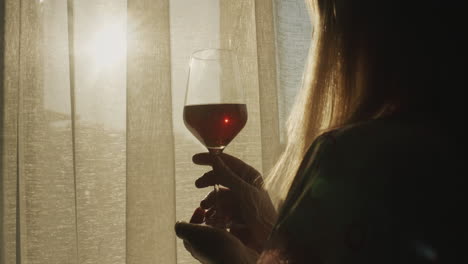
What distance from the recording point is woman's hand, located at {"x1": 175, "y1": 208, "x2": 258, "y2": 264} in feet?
2.29

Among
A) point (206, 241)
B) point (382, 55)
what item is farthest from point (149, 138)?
point (382, 55)

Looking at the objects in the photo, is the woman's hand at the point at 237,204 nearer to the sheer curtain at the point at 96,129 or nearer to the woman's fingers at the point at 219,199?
the woman's fingers at the point at 219,199

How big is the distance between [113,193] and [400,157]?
0.82 meters

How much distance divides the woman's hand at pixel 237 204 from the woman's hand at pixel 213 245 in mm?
92

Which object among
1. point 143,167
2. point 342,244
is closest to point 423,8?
point 342,244

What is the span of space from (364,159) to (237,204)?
40 centimetres

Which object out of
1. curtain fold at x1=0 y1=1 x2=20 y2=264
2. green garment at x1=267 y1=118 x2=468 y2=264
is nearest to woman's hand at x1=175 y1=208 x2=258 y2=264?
green garment at x1=267 y1=118 x2=468 y2=264

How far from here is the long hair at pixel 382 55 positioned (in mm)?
583

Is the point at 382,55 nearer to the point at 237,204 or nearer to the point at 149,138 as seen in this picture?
the point at 237,204

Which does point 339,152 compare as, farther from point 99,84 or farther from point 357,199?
point 99,84

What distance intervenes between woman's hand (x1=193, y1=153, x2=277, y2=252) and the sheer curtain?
0.95 ft

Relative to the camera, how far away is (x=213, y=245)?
701 mm

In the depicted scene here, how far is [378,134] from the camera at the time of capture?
478mm

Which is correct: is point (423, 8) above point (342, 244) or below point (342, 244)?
above
